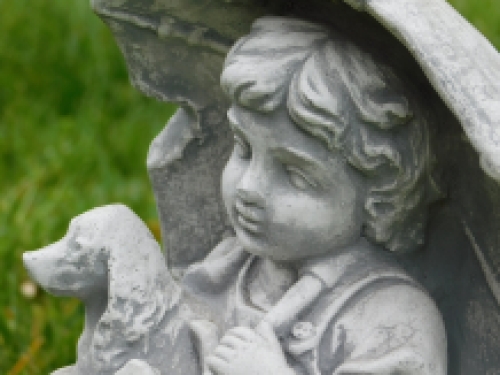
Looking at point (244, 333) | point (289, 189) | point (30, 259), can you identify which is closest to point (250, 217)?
point (289, 189)

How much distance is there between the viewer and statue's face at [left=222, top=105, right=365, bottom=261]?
1854 mm

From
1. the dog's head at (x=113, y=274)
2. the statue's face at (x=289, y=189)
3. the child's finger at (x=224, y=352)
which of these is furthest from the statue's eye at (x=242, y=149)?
the child's finger at (x=224, y=352)

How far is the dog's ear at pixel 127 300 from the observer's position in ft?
6.58

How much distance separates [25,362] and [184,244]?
0.75 m

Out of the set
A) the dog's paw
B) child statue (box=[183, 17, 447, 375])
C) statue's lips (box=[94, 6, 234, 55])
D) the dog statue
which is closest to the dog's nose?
the dog statue

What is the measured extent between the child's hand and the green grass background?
1135 mm

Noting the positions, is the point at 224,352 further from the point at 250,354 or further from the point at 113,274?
the point at 113,274

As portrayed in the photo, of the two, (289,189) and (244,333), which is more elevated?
(289,189)

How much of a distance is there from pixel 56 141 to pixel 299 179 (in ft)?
8.19

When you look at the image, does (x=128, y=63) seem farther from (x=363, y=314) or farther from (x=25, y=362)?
(x=25, y=362)

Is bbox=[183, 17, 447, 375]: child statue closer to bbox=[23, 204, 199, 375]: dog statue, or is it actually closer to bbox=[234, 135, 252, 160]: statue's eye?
bbox=[234, 135, 252, 160]: statue's eye

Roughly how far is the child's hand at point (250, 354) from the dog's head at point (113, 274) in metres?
0.19

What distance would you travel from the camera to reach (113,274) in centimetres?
201

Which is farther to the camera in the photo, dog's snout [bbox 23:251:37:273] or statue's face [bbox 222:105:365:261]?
dog's snout [bbox 23:251:37:273]
